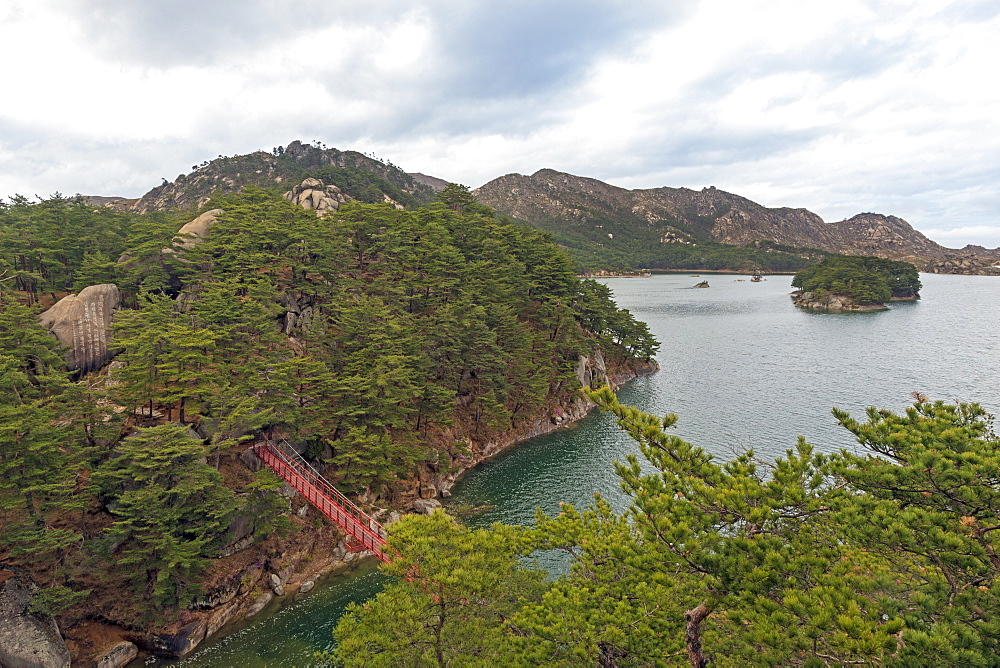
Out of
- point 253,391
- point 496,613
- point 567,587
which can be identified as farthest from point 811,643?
point 253,391

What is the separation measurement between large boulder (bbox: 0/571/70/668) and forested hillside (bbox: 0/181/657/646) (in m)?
0.52

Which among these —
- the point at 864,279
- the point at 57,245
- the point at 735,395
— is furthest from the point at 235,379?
the point at 864,279

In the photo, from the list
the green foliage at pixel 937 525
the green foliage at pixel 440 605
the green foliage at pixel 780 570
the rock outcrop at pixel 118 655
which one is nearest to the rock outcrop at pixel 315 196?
the rock outcrop at pixel 118 655

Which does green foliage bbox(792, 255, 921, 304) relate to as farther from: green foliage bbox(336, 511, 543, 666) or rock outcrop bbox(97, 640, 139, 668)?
rock outcrop bbox(97, 640, 139, 668)

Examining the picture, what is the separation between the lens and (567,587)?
12.2 metres

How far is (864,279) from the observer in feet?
362

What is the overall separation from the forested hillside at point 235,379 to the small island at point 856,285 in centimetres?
9068

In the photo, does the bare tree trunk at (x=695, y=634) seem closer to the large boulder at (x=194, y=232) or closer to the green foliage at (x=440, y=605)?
the green foliage at (x=440, y=605)

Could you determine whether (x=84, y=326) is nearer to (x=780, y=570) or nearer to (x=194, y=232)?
(x=194, y=232)

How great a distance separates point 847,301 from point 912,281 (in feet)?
104

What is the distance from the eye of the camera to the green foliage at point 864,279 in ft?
352

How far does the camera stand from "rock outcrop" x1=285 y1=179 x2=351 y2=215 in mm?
63250

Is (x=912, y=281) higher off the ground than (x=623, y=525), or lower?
higher

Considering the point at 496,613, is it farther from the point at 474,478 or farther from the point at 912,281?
the point at 912,281
